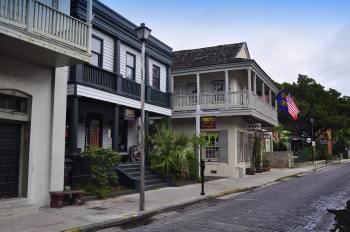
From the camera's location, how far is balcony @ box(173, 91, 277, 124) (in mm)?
23812

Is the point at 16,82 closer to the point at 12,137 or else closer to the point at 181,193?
the point at 12,137

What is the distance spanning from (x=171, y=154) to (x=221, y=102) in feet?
23.0

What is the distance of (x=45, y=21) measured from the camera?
1082 cm

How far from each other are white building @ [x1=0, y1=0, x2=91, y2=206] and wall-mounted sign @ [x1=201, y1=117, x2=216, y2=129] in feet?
38.4

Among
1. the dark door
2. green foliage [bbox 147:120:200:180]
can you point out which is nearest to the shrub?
green foliage [bbox 147:120:200:180]

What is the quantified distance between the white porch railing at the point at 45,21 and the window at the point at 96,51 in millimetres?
4417

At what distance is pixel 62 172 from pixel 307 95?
150 ft

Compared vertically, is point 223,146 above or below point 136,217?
above

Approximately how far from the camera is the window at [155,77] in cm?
2174

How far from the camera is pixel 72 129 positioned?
14.8 metres

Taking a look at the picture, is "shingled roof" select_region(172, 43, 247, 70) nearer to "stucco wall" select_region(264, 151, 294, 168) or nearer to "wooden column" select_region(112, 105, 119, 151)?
"wooden column" select_region(112, 105, 119, 151)

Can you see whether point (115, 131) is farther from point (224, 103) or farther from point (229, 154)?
point (229, 154)

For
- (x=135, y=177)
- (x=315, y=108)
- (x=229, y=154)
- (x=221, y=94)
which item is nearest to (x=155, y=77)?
(x=221, y=94)

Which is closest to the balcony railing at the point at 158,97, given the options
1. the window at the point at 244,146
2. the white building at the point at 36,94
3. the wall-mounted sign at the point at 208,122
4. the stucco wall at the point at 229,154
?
the wall-mounted sign at the point at 208,122
